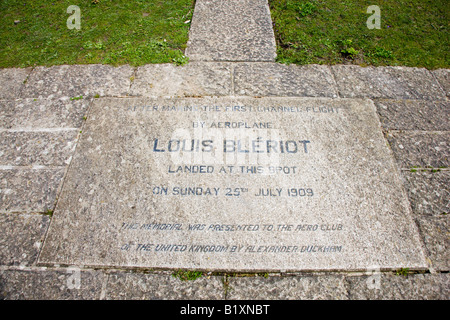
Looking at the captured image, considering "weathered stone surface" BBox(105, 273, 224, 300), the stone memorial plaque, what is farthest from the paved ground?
the stone memorial plaque

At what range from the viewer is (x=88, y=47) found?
317 cm

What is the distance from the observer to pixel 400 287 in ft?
5.90

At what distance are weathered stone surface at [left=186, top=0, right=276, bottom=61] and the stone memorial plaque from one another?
0.80m

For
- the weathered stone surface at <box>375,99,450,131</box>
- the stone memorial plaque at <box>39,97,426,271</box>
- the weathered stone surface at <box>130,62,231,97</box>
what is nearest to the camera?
the stone memorial plaque at <box>39,97,426,271</box>

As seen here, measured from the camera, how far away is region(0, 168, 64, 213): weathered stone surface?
2.13m

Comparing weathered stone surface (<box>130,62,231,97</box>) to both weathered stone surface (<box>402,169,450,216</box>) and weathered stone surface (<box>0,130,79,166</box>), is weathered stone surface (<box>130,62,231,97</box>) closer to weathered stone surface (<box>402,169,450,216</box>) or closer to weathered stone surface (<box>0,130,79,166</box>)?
weathered stone surface (<box>0,130,79,166</box>)

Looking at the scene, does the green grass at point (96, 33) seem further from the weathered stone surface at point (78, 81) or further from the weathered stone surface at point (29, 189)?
the weathered stone surface at point (29, 189)

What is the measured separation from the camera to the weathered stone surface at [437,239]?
1.89 m

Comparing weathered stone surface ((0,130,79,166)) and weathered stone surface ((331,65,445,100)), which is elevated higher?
weathered stone surface ((331,65,445,100))

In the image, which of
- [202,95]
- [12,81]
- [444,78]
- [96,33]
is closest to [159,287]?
[202,95]

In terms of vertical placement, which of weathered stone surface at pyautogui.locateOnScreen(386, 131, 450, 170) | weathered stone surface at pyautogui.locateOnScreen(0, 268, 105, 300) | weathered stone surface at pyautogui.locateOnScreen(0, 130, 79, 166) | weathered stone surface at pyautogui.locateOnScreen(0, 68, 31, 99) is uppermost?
weathered stone surface at pyautogui.locateOnScreen(386, 131, 450, 170)

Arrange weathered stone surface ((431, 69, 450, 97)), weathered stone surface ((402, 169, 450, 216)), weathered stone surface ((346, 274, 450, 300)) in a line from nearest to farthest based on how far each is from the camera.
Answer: weathered stone surface ((346, 274, 450, 300)) → weathered stone surface ((402, 169, 450, 216)) → weathered stone surface ((431, 69, 450, 97))
